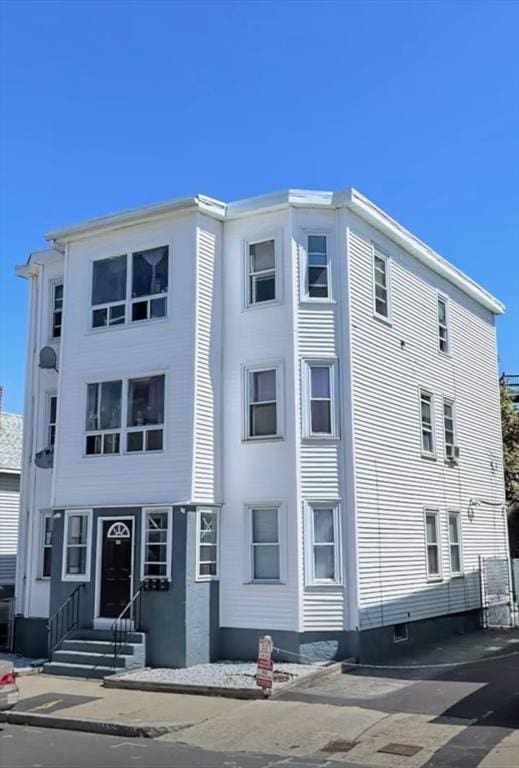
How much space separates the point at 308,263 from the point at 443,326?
245 inches

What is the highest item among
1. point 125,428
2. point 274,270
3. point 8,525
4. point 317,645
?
point 274,270

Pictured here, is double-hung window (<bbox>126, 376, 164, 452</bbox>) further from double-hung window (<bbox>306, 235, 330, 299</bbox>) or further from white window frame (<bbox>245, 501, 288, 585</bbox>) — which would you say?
double-hung window (<bbox>306, 235, 330, 299</bbox>)

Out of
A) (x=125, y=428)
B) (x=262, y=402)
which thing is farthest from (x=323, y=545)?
(x=125, y=428)

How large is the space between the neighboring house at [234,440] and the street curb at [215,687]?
1.19 metres

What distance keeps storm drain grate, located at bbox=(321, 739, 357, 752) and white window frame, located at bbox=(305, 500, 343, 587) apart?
5.80 meters

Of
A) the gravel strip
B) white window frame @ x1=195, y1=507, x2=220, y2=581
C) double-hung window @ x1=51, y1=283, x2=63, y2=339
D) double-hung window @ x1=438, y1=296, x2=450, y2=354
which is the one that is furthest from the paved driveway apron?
double-hung window @ x1=51, y1=283, x2=63, y2=339

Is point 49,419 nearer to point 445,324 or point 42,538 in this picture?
point 42,538

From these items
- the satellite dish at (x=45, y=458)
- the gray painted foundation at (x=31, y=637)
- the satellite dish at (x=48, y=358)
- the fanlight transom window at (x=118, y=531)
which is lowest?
the gray painted foundation at (x=31, y=637)

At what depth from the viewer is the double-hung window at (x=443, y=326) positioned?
21.9 meters

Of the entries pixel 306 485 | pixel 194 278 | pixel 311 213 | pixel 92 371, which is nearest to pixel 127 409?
pixel 92 371

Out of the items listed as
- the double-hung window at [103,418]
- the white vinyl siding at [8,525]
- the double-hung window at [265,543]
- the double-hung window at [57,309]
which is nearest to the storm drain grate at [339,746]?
the double-hung window at [265,543]

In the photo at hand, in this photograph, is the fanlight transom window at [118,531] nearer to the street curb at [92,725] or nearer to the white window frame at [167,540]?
the white window frame at [167,540]

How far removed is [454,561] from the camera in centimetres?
2081

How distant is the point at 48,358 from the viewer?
1911 centimetres
